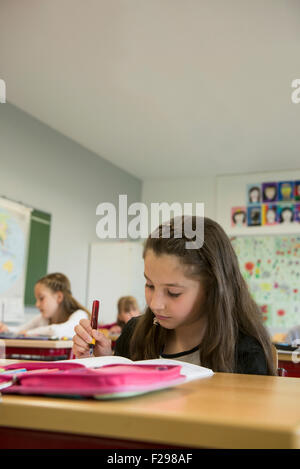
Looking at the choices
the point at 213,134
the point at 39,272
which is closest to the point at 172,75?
the point at 213,134

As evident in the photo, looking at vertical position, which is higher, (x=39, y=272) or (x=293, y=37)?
(x=293, y=37)

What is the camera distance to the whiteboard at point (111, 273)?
5.72 m

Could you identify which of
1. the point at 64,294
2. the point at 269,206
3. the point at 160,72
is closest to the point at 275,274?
the point at 269,206

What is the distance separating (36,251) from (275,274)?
288 centimetres

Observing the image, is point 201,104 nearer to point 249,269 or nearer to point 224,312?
point 249,269

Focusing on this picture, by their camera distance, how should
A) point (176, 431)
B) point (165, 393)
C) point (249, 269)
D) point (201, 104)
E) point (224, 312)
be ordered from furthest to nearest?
Result: point (249, 269), point (201, 104), point (224, 312), point (165, 393), point (176, 431)

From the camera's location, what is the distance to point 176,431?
0.47 meters

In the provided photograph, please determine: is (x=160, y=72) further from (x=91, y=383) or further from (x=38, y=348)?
(x=91, y=383)

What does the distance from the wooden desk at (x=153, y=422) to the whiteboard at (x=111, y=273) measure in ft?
16.9

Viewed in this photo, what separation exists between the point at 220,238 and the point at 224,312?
7.7 inches

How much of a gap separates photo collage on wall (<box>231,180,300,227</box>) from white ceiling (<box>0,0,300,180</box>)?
460 mm

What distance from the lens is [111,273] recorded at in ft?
19.1

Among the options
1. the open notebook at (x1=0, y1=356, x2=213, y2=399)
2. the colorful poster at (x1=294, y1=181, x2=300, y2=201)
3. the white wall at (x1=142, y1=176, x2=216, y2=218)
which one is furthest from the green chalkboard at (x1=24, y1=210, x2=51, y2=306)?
the open notebook at (x1=0, y1=356, x2=213, y2=399)
